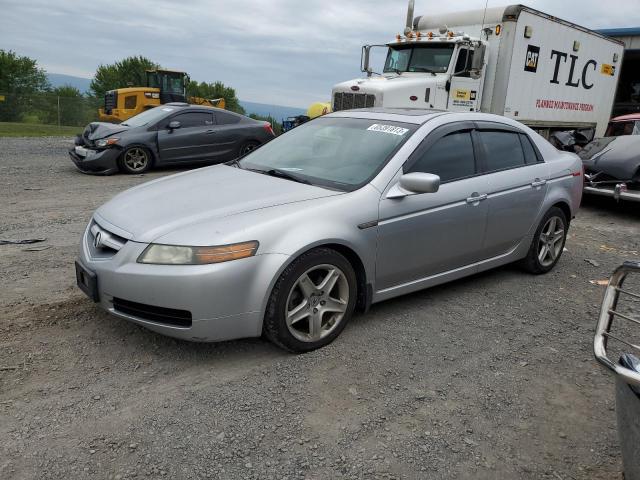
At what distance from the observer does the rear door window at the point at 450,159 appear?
13.3ft

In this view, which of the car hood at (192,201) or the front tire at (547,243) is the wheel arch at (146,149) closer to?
the car hood at (192,201)

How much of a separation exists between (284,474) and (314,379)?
82cm

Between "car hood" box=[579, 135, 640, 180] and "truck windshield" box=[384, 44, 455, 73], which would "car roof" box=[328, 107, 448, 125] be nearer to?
"car hood" box=[579, 135, 640, 180]

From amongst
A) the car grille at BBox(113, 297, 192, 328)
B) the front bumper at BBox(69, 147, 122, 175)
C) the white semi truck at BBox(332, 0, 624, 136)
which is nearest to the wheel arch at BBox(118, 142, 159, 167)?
the front bumper at BBox(69, 147, 122, 175)

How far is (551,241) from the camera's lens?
17.3 ft

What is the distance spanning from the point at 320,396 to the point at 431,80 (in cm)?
952

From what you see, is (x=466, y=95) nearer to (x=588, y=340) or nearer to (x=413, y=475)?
(x=588, y=340)

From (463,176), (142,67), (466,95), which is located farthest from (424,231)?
(142,67)

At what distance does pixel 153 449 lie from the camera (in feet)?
8.29

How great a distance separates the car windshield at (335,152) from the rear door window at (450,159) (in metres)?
0.22

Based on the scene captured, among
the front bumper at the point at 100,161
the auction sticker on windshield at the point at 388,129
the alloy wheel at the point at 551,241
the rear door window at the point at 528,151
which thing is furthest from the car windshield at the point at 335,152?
the front bumper at the point at 100,161

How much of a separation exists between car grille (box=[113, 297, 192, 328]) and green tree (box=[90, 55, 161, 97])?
66.4 m

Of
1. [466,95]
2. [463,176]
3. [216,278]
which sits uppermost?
[466,95]

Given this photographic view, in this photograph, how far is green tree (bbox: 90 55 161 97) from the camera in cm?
6456
